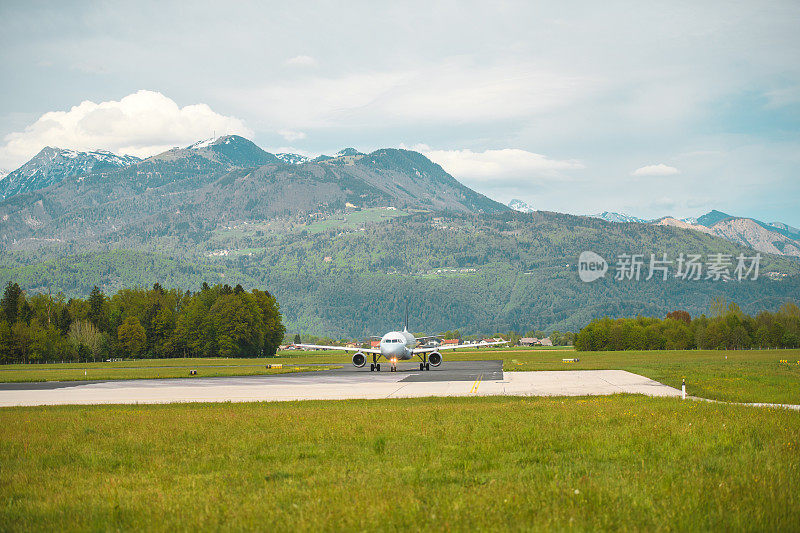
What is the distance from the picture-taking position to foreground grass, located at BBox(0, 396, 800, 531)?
32.2ft

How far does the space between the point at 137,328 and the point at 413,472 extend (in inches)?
5285

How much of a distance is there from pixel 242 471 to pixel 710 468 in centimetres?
977

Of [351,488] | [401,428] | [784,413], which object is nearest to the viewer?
[351,488]

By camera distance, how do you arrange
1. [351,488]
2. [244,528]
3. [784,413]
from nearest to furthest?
[244,528], [351,488], [784,413]

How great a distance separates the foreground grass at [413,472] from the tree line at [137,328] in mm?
110881

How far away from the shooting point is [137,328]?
135 metres

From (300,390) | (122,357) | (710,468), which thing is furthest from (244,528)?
(122,357)

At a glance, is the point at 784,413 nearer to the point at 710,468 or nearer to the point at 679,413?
the point at 679,413

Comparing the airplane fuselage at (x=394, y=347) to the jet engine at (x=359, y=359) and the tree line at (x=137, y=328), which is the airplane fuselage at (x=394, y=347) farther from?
the tree line at (x=137, y=328)

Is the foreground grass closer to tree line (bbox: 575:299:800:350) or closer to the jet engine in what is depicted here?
the jet engine

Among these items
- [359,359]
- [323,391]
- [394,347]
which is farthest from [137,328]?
[323,391]

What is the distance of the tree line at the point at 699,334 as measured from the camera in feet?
443

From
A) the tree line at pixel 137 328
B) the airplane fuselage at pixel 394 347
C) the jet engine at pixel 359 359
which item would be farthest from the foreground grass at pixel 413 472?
the tree line at pixel 137 328

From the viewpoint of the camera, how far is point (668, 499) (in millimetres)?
10539
